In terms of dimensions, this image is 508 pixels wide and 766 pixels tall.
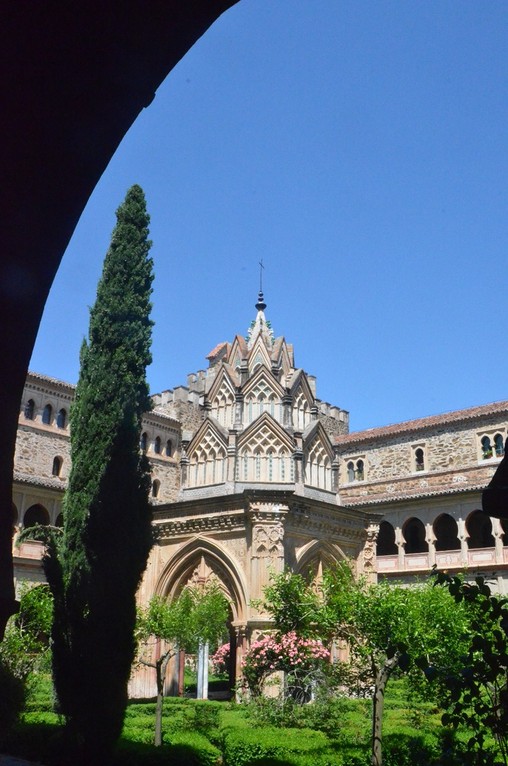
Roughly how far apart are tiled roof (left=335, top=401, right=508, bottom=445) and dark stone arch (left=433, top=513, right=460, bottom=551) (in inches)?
180

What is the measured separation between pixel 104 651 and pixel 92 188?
11467 mm

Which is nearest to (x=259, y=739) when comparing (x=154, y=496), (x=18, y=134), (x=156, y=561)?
(x=156, y=561)

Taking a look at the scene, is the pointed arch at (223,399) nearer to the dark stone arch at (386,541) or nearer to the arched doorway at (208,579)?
the arched doorway at (208,579)

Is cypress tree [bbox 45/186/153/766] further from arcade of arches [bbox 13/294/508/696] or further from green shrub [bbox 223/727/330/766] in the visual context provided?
arcade of arches [bbox 13/294/508/696]

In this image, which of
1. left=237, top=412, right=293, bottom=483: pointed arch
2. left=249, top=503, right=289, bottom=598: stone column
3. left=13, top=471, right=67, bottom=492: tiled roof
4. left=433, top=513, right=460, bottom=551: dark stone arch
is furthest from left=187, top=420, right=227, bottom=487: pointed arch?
left=433, top=513, right=460, bottom=551: dark stone arch

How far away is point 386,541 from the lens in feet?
113

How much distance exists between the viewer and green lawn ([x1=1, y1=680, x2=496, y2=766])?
11094 millimetres

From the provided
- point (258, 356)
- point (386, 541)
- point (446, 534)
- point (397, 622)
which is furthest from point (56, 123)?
point (386, 541)

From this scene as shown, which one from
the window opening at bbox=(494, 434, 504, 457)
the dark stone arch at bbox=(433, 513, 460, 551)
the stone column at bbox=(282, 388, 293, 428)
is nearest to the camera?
the stone column at bbox=(282, 388, 293, 428)

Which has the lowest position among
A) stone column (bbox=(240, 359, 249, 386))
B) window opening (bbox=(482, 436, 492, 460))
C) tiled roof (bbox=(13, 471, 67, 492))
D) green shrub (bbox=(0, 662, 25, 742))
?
green shrub (bbox=(0, 662, 25, 742))

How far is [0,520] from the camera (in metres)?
2.55

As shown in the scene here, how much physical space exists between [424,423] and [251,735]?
24.7 m

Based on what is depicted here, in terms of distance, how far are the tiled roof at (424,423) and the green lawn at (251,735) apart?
18.1 meters

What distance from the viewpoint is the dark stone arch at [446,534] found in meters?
32.9
